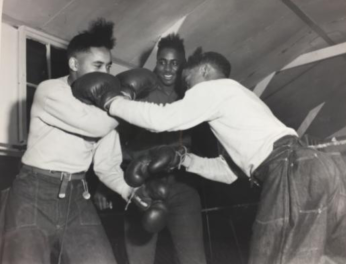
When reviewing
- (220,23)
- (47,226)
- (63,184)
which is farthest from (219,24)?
(47,226)

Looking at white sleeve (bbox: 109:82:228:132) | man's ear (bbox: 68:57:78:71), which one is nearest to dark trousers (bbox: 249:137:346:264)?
white sleeve (bbox: 109:82:228:132)

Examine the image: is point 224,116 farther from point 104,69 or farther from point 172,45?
point 172,45

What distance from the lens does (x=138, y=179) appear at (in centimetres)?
196

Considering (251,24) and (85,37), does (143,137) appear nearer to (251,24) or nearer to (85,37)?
(85,37)

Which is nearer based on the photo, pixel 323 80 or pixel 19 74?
pixel 19 74

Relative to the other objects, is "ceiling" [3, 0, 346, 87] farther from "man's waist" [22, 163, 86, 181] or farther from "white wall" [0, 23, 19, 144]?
"man's waist" [22, 163, 86, 181]

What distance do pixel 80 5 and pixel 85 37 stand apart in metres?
0.80

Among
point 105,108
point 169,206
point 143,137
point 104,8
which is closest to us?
point 105,108

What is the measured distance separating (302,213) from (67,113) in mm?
1004

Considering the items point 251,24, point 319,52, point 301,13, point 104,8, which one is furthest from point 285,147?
point 319,52

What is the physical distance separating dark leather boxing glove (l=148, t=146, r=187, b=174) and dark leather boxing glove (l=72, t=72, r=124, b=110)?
1.27ft

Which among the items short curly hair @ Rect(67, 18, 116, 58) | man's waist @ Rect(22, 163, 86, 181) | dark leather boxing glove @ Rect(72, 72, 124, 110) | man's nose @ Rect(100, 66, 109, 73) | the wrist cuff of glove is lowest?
man's waist @ Rect(22, 163, 86, 181)

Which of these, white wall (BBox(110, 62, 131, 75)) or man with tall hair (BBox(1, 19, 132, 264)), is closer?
man with tall hair (BBox(1, 19, 132, 264))

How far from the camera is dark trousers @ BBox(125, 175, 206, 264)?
214cm
